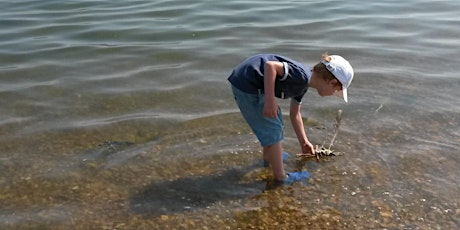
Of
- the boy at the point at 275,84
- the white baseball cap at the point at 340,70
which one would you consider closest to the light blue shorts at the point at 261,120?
the boy at the point at 275,84

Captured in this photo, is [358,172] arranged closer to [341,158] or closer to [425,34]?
[341,158]

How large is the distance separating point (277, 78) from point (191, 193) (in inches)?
53.6

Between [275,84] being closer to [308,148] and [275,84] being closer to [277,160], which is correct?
[277,160]

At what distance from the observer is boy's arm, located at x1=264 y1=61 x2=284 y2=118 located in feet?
15.5

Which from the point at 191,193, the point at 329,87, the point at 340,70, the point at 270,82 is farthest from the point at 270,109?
the point at 191,193

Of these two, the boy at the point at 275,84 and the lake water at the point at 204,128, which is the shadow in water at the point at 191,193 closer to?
the lake water at the point at 204,128

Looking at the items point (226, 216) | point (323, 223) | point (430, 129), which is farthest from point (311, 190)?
point (430, 129)

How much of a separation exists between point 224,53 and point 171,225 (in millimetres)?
5273

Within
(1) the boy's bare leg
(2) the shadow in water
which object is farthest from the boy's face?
(2) the shadow in water

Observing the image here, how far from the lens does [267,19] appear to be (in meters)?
12.0

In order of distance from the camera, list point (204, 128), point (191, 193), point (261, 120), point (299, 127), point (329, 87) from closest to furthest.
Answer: point (329, 87) → point (261, 120) → point (191, 193) → point (299, 127) → point (204, 128)

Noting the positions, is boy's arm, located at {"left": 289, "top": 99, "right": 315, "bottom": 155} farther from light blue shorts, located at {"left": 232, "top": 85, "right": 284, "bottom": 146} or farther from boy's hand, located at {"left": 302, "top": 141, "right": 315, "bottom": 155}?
light blue shorts, located at {"left": 232, "top": 85, "right": 284, "bottom": 146}

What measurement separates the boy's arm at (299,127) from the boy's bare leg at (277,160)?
1.30 ft

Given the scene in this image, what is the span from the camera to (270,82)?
4734 millimetres
